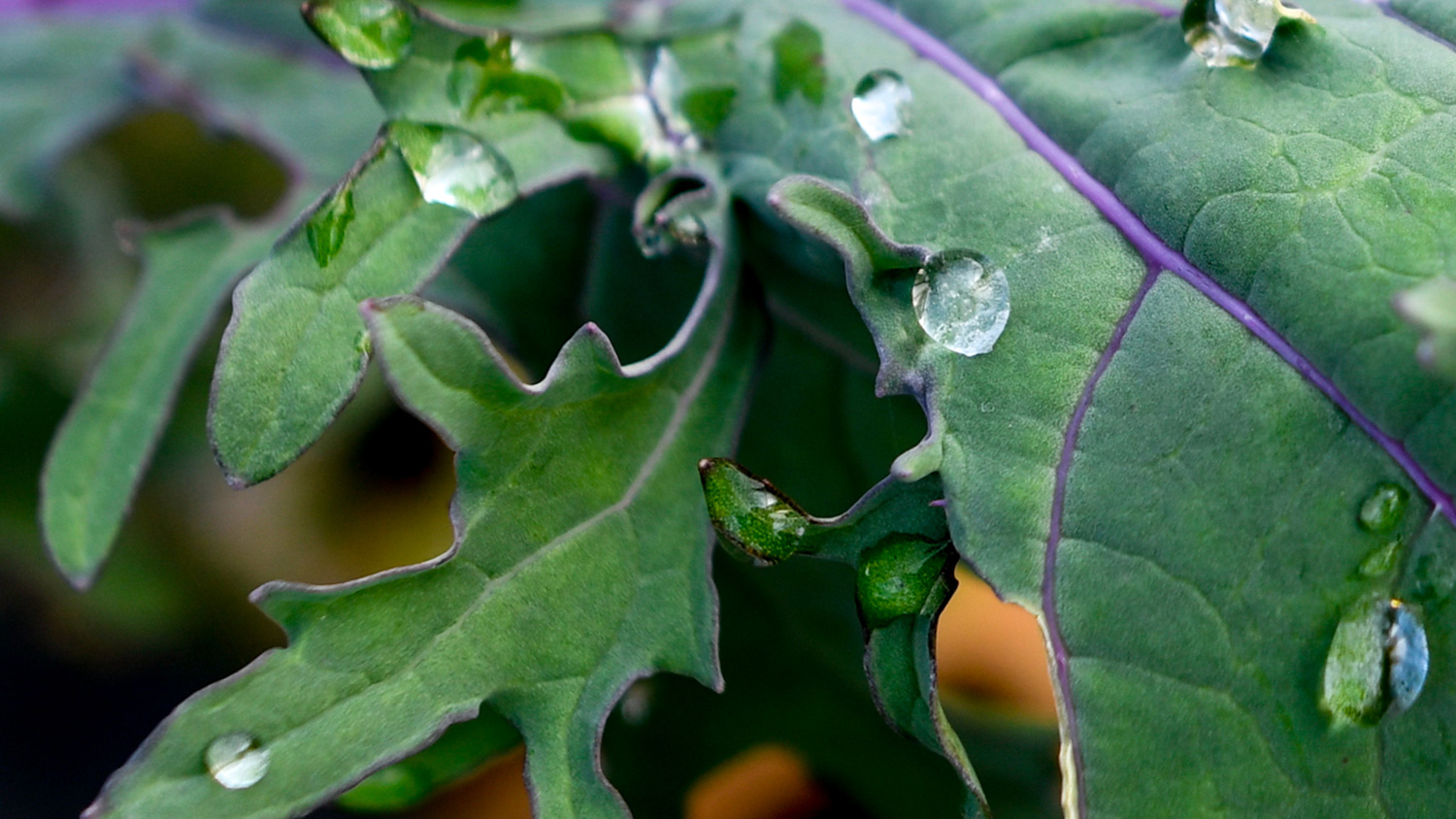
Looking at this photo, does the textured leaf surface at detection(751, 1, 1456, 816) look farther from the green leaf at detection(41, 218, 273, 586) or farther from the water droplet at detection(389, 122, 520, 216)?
the green leaf at detection(41, 218, 273, 586)

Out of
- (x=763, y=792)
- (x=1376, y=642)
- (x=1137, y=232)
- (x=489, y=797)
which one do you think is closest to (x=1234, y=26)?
(x=1137, y=232)

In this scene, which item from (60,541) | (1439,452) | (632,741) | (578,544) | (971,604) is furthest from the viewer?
(971,604)

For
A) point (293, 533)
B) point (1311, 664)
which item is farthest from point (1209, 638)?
point (293, 533)

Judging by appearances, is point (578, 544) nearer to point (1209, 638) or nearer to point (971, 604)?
point (1209, 638)

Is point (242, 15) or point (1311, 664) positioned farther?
point (242, 15)

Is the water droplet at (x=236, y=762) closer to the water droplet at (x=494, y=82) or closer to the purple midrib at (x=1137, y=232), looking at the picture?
the water droplet at (x=494, y=82)

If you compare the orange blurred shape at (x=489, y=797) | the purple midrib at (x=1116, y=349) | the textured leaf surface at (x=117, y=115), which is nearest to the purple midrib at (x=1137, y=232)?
the purple midrib at (x=1116, y=349)

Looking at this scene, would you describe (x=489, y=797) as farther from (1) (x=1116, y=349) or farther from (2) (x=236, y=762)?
(1) (x=1116, y=349)
